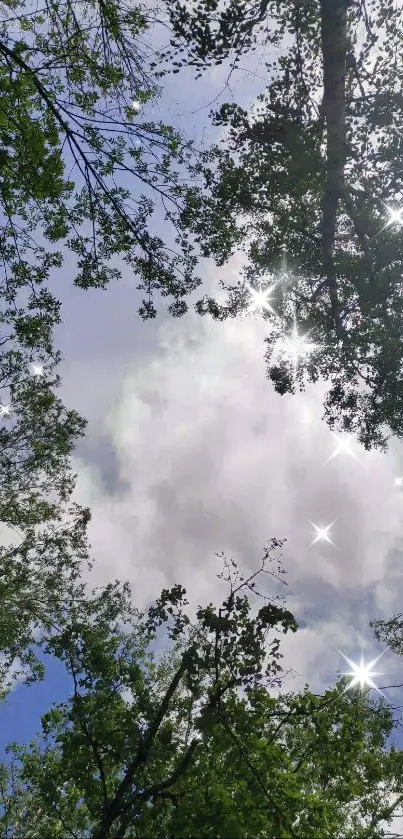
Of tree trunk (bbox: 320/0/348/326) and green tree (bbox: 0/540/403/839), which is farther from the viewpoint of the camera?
tree trunk (bbox: 320/0/348/326)

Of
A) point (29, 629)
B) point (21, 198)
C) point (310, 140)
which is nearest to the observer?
point (21, 198)

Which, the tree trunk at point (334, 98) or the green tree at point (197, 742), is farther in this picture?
the tree trunk at point (334, 98)

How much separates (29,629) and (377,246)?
1671 centimetres

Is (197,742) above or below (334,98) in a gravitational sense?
below

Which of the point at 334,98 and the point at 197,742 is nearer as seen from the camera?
the point at 197,742

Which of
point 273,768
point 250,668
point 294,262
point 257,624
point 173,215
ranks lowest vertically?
point 273,768

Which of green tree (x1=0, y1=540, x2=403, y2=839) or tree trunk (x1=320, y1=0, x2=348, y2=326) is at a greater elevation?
tree trunk (x1=320, y1=0, x2=348, y2=326)

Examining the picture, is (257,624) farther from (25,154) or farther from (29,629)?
(29,629)

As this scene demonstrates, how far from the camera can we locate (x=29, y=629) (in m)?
17.3

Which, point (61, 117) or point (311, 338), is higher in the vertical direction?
point (311, 338)

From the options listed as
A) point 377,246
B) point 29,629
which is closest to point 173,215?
point 377,246

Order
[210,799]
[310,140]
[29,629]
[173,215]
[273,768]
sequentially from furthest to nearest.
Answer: [29,629] < [310,140] < [173,215] < [273,768] < [210,799]

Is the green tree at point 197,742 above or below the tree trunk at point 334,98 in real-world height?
below

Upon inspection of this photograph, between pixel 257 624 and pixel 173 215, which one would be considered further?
pixel 173 215
